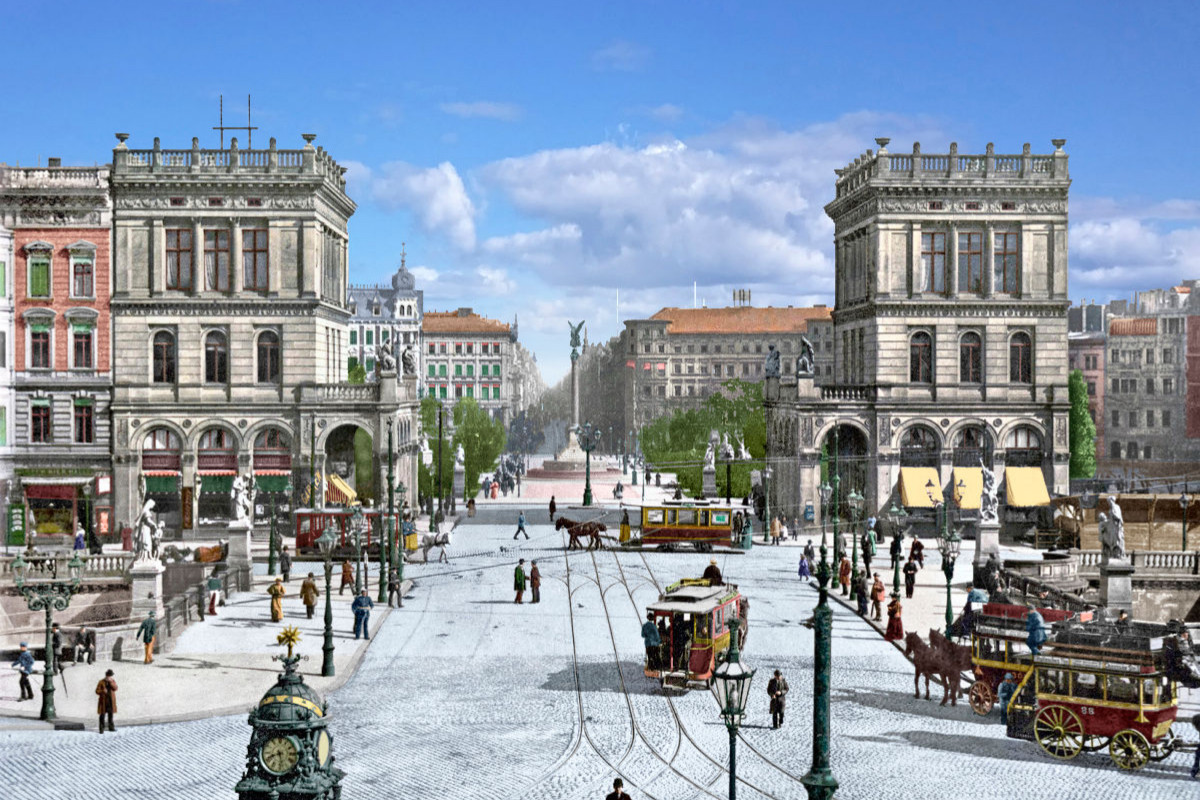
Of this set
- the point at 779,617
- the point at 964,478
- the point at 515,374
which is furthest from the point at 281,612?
the point at 515,374

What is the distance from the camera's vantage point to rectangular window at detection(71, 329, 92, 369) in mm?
57281

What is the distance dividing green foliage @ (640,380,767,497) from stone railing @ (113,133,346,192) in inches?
1205

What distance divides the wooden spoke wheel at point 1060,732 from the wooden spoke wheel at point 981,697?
7.95ft

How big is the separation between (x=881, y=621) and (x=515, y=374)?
5176 inches

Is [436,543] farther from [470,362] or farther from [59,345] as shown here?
[470,362]

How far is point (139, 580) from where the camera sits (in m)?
36.6

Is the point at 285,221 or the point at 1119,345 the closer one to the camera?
the point at 285,221

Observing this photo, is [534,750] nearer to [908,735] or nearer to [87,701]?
[908,735]

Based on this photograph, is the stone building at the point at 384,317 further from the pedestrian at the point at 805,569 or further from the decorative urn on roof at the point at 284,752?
the decorative urn on roof at the point at 284,752

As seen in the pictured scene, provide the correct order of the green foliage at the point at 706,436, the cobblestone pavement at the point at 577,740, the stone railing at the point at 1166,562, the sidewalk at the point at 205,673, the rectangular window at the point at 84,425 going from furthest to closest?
1. the green foliage at the point at 706,436
2. the rectangular window at the point at 84,425
3. the stone railing at the point at 1166,562
4. the sidewalk at the point at 205,673
5. the cobblestone pavement at the point at 577,740

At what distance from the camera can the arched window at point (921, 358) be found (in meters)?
61.0

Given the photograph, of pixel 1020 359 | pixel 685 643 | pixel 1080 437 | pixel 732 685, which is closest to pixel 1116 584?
pixel 685 643

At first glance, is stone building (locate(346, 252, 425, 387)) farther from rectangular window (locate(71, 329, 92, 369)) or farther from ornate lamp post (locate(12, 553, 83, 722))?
ornate lamp post (locate(12, 553, 83, 722))

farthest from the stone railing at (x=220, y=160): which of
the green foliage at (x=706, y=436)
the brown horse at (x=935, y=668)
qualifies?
the brown horse at (x=935, y=668)
